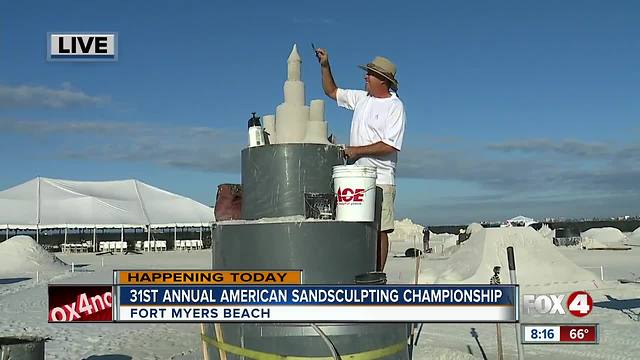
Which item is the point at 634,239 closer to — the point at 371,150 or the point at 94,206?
the point at 94,206

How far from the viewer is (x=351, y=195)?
187 inches

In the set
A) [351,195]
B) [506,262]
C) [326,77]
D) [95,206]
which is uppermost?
[326,77]

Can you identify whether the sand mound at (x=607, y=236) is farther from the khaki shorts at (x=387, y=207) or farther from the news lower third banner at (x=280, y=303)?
the news lower third banner at (x=280, y=303)

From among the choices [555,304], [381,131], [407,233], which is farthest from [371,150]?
[407,233]

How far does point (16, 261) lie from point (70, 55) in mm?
23684

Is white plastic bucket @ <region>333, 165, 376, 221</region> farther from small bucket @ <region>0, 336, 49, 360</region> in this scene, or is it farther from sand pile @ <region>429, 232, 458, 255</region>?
sand pile @ <region>429, 232, 458, 255</region>

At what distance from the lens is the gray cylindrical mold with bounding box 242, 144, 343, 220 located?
5.12 m

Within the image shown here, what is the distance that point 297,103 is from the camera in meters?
5.68

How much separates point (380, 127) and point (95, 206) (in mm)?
41933

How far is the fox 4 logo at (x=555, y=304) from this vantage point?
361 centimetres

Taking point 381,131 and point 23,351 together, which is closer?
point 23,351

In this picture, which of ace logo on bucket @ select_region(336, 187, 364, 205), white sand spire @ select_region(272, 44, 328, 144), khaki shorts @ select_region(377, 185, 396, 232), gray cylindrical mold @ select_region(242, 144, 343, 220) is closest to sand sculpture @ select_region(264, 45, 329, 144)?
white sand spire @ select_region(272, 44, 328, 144)

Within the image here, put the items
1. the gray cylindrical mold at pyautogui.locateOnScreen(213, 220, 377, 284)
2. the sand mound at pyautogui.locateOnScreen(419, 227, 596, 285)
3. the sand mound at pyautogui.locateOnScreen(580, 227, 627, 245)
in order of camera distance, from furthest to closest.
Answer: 1. the sand mound at pyautogui.locateOnScreen(580, 227, 627, 245)
2. the sand mound at pyautogui.locateOnScreen(419, 227, 596, 285)
3. the gray cylindrical mold at pyautogui.locateOnScreen(213, 220, 377, 284)

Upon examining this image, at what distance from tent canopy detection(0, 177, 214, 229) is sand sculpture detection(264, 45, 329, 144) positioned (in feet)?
127
